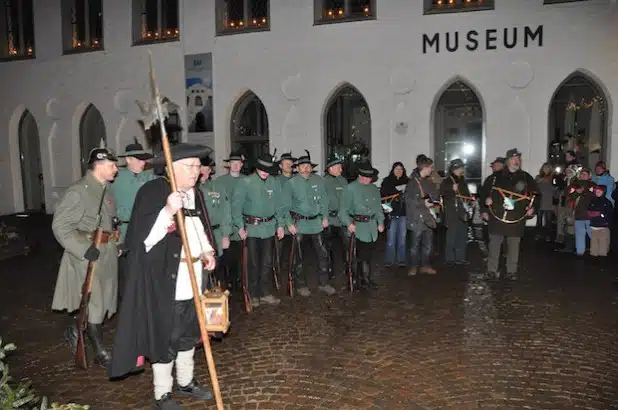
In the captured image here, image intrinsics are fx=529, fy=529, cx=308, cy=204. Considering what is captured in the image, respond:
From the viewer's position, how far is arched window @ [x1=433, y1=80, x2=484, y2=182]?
15.7m

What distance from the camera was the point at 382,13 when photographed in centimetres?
1502

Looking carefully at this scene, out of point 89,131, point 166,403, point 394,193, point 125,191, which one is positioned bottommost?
point 166,403

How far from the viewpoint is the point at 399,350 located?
5.96 m

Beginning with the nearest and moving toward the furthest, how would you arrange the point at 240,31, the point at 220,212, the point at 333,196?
the point at 220,212, the point at 333,196, the point at 240,31

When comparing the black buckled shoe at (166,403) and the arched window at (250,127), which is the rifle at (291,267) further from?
the arched window at (250,127)

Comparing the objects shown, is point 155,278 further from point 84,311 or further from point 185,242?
point 84,311

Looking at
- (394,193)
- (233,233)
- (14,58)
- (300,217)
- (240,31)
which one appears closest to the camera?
(233,233)

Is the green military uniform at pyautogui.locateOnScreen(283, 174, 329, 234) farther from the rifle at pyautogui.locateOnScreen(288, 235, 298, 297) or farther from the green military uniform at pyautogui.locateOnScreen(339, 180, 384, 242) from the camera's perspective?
the green military uniform at pyautogui.locateOnScreen(339, 180, 384, 242)

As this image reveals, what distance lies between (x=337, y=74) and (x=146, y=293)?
1250cm

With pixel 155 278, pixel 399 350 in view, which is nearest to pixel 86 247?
pixel 155 278

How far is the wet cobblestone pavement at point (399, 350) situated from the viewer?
4.85 m

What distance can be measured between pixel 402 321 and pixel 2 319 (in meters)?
5.60

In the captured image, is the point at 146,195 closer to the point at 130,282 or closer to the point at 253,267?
the point at 130,282

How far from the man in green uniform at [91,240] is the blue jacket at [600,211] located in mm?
9203
